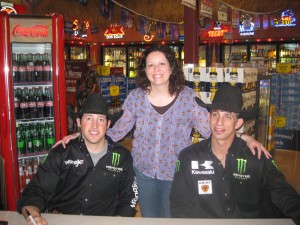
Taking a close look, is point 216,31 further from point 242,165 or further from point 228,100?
point 242,165

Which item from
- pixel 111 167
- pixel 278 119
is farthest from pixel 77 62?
pixel 111 167

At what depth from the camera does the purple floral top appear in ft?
8.95

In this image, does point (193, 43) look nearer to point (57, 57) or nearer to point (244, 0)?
point (57, 57)

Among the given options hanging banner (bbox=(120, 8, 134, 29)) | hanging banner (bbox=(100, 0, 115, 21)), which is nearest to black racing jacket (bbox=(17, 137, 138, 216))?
hanging banner (bbox=(100, 0, 115, 21))

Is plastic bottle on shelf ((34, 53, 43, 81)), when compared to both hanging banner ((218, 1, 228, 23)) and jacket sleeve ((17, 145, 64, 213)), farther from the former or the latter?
hanging banner ((218, 1, 228, 23))

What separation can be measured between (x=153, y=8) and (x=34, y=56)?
7.60 m

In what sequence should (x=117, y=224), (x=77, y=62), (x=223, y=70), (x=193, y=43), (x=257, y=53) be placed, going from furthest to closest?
1. (x=257, y=53)
2. (x=77, y=62)
3. (x=193, y=43)
4. (x=223, y=70)
5. (x=117, y=224)

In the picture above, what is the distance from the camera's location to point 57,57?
4.39 meters

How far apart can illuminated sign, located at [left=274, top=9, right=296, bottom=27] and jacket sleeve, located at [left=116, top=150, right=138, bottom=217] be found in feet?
35.9

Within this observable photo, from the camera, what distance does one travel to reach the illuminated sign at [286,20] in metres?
11.7

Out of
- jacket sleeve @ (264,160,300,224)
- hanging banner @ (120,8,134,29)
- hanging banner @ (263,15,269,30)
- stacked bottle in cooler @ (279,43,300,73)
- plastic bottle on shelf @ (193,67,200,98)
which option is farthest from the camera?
stacked bottle in cooler @ (279,43,300,73)

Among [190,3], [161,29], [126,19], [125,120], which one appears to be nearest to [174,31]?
[161,29]

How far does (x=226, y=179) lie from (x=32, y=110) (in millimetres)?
3072

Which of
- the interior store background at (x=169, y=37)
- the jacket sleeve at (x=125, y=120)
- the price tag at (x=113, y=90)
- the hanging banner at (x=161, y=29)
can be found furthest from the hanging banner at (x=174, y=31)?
the jacket sleeve at (x=125, y=120)
